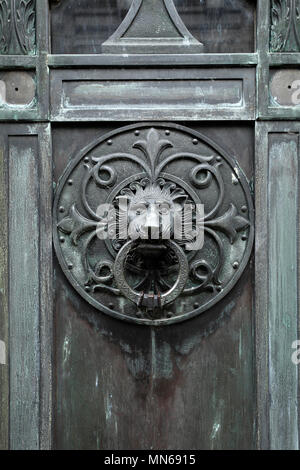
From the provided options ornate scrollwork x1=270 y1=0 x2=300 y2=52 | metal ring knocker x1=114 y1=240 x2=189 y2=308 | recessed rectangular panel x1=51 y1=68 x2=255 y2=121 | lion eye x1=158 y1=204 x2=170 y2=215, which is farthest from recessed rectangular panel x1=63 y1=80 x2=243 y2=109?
metal ring knocker x1=114 y1=240 x2=189 y2=308

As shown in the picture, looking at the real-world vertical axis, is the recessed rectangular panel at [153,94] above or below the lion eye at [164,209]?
above

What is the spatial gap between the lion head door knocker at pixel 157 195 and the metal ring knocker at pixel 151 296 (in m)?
0.08

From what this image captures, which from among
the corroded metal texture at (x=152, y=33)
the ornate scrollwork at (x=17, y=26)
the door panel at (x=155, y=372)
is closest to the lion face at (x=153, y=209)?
the door panel at (x=155, y=372)

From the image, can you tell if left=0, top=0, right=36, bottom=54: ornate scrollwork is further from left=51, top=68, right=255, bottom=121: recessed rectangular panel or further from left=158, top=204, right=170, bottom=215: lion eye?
left=158, top=204, right=170, bottom=215: lion eye

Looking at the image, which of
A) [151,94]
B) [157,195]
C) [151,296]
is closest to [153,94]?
[151,94]

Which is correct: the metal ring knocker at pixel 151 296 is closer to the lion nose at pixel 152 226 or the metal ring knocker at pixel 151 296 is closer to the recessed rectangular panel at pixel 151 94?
the lion nose at pixel 152 226

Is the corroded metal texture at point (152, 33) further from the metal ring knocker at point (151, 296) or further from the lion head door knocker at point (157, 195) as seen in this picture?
the metal ring knocker at point (151, 296)

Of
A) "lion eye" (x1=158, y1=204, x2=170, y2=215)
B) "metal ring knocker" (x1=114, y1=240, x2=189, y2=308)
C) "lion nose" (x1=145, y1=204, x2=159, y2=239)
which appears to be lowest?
"metal ring knocker" (x1=114, y1=240, x2=189, y2=308)

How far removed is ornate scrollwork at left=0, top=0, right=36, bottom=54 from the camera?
2152 millimetres

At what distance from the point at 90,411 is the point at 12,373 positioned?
25cm

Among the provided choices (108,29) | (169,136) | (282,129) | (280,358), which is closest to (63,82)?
(108,29)

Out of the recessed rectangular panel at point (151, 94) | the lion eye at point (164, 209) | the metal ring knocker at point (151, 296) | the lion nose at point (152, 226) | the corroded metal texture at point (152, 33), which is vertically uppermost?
the corroded metal texture at point (152, 33)

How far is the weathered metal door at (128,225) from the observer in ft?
7.07

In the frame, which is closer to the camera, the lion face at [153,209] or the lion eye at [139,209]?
the lion face at [153,209]
